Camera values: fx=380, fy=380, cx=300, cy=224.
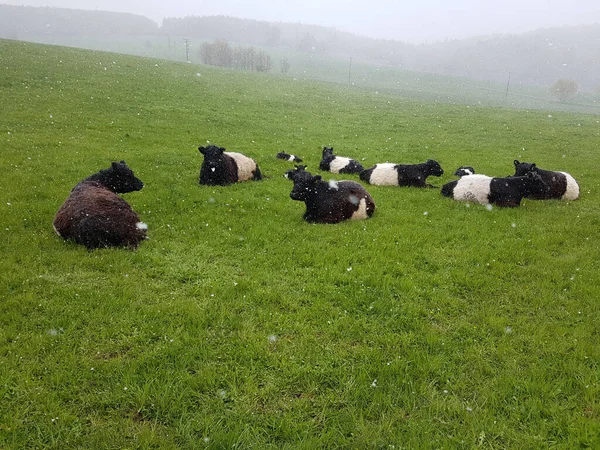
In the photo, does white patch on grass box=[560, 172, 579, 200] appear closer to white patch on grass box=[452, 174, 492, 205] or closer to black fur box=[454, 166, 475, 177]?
white patch on grass box=[452, 174, 492, 205]

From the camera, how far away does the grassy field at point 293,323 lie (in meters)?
4.33

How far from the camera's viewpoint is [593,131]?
99.5ft

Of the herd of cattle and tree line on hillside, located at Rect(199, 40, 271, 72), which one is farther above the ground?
tree line on hillside, located at Rect(199, 40, 271, 72)

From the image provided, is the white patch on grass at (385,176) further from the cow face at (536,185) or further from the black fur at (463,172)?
the cow face at (536,185)

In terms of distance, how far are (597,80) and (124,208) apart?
9249 inches

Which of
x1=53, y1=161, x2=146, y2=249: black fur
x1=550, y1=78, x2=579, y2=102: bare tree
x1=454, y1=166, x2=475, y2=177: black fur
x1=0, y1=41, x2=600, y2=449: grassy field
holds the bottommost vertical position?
x1=0, y1=41, x2=600, y2=449: grassy field

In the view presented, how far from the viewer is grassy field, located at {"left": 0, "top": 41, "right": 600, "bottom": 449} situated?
14.2 ft

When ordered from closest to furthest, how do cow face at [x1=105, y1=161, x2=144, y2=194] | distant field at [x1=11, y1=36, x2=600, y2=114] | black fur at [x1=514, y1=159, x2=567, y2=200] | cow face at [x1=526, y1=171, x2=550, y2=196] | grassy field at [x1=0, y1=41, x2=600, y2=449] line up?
1. grassy field at [x1=0, y1=41, x2=600, y2=449]
2. cow face at [x1=105, y1=161, x2=144, y2=194]
3. cow face at [x1=526, y1=171, x2=550, y2=196]
4. black fur at [x1=514, y1=159, x2=567, y2=200]
5. distant field at [x1=11, y1=36, x2=600, y2=114]

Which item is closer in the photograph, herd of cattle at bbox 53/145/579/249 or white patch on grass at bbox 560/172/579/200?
herd of cattle at bbox 53/145/579/249

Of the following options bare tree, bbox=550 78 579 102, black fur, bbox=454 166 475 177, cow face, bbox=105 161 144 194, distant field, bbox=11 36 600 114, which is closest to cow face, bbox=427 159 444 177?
black fur, bbox=454 166 475 177

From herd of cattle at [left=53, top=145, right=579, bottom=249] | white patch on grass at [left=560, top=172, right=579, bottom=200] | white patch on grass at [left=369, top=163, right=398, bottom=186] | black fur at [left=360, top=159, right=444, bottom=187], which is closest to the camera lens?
herd of cattle at [left=53, top=145, right=579, bottom=249]

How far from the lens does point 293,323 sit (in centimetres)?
607

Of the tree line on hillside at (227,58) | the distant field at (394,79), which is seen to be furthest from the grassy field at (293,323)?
the tree line on hillside at (227,58)

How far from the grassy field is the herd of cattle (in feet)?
1.57
